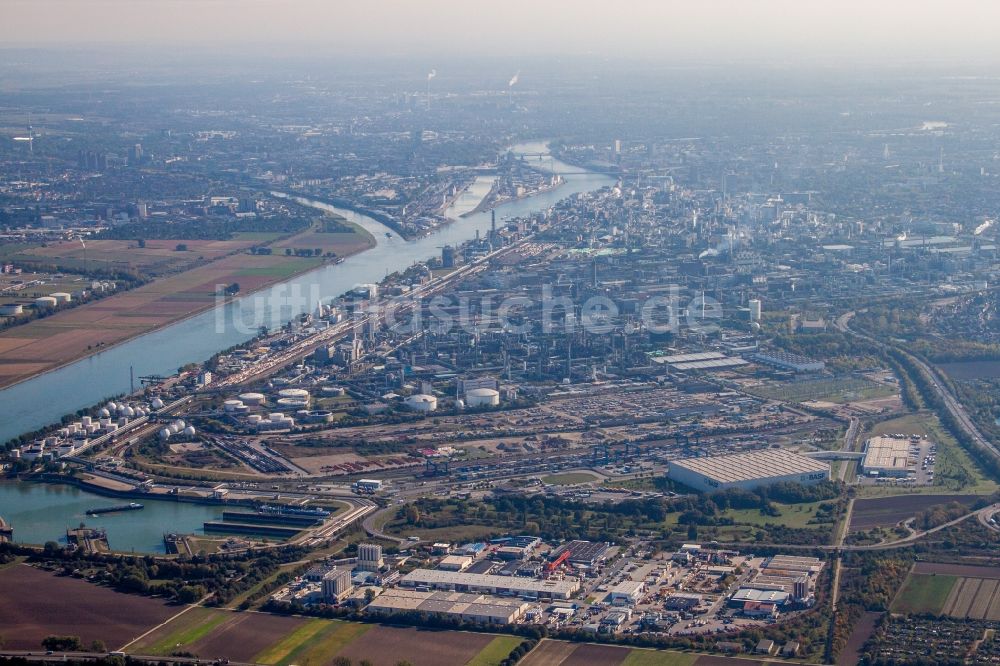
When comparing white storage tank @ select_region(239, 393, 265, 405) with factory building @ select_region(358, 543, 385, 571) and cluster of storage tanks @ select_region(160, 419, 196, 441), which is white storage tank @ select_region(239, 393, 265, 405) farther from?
→ factory building @ select_region(358, 543, 385, 571)

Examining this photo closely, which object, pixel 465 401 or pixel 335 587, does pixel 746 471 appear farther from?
pixel 335 587

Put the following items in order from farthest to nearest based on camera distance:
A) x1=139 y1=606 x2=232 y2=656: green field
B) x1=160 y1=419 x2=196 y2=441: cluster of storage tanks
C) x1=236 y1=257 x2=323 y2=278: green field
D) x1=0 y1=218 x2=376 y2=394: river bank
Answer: x1=236 y1=257 x2=323 y2=278: green field
x1=0 y1=218 x2=376 y2=394: river bank
x1=160 y1=419 x2=196 y2=441: cluster of storage tanks
x1=139 y1=606 x2=232 y2=656: green field

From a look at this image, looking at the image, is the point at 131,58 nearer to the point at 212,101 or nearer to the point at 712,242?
the point at 212,101

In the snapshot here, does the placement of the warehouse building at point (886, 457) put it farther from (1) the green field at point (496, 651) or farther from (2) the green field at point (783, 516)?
(1) the green field at point (496, 651)

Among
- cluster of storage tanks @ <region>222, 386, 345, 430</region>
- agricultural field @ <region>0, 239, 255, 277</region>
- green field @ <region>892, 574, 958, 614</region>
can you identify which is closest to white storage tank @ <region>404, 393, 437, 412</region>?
cluster of storage tanks @ <region>222, 386, 345, 430</region>

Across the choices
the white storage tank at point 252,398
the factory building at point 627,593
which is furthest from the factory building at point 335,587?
the white storage tank at point 252,398

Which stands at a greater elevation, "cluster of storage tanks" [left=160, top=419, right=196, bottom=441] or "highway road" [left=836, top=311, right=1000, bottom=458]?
"highway road" [left=836, top=311, right=1000, bottom=458]
